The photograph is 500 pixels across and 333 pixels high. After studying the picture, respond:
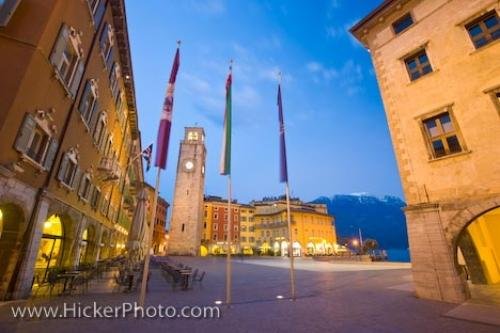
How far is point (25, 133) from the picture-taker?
8.60 m

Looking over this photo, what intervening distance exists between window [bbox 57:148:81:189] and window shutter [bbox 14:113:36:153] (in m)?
3.35

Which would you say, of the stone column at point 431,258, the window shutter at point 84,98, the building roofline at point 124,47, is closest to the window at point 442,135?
the stone column at point 431,258

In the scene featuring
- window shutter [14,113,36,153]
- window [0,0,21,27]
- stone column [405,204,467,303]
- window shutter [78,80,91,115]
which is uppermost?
window shutter [78,80,91,115]

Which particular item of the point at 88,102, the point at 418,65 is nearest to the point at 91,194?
the point at 88,102

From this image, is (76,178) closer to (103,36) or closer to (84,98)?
(84,98)

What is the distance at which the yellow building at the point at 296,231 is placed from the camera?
70438 mm

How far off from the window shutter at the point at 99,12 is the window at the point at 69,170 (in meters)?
7.90

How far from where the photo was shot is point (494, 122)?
367 inches

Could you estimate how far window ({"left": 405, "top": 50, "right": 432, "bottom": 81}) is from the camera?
12.2 m

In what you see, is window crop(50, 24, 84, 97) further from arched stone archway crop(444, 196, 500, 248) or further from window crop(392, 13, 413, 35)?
arched stone archway crop(444, 196, 500, 248)

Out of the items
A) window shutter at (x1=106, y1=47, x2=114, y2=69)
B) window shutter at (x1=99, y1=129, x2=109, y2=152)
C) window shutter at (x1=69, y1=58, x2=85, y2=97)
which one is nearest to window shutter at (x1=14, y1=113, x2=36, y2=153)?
window shutter at (x1=69, y1=58, x2=85, y2=97)

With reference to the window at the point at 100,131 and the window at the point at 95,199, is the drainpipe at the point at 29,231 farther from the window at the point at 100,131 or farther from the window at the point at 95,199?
the window at the point at 95,199

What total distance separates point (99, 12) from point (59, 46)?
247 inches

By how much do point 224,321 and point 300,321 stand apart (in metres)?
2.12
